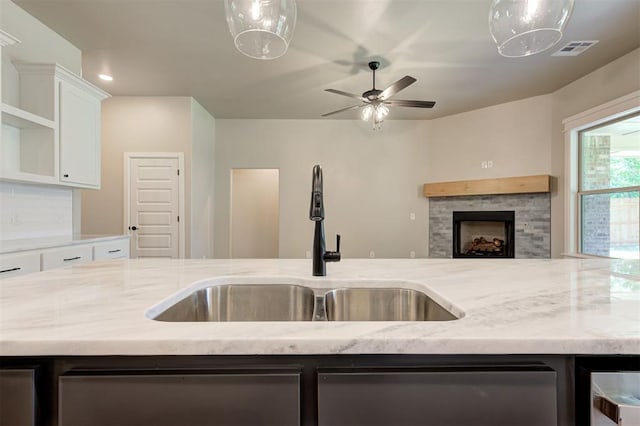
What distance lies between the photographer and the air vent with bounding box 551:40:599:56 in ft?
9.78

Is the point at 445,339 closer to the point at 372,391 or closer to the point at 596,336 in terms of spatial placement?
the point at 372,391

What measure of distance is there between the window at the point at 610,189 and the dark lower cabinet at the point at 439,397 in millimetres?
3874

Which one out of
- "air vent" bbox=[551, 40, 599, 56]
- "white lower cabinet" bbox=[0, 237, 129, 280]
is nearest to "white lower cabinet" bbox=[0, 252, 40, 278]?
"white lower cabinet" bbox=[0, 237, 129, 280]

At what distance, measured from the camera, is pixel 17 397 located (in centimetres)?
56

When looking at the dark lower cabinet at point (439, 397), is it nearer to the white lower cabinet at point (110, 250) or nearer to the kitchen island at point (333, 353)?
the kitchen island at point (333, 353)

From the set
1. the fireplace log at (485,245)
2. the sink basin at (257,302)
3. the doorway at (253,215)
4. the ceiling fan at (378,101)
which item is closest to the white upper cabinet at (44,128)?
the sink basin at (257,302)

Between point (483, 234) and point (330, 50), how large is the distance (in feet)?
13.1

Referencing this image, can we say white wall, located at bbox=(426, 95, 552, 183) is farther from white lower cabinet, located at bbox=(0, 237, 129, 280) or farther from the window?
white lower cabinet, located at bbox=(0, 237, 129, 280)

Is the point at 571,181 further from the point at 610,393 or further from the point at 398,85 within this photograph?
the point at 610,393

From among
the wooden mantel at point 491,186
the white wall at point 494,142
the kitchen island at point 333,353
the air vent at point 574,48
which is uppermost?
the air vent at point 574,48

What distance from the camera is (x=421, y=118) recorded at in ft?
18.1

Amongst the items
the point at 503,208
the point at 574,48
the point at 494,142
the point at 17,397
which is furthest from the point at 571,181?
the point at 17,397

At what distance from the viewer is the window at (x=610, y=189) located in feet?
10.5

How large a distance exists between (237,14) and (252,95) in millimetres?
3428
